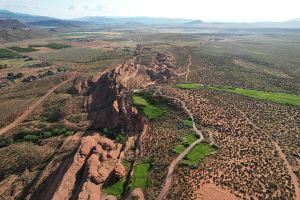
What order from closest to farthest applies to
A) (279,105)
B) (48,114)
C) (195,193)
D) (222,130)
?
1. (195,193)
2. (222,130)
3. (279,105)
4. (48,114)

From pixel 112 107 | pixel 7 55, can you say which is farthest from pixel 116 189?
pixel 7 55

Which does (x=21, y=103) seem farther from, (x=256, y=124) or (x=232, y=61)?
(x=232, y=61)

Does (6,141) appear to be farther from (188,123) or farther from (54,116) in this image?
(188,123)

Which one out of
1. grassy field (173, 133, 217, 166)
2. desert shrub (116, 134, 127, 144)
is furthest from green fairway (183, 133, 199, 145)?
desert shrub (116, 134, 127, 144)

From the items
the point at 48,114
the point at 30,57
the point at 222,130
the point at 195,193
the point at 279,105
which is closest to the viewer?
the point at 195,193

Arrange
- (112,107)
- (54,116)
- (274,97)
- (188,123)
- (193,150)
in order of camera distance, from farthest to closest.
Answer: (274,97), (54,116), (112,107), (188,123), (193,150)

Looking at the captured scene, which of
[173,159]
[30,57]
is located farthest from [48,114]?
[30,57]
